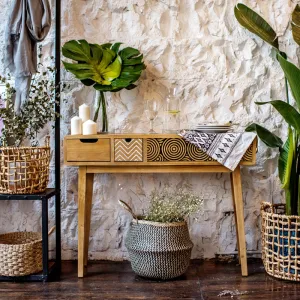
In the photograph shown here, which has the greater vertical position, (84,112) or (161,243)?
(84,112)

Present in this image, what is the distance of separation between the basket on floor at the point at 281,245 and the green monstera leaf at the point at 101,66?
1.23 m

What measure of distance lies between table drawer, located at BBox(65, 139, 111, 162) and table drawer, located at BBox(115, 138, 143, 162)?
2.7 inches

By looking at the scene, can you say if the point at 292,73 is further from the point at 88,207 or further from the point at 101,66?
the point at 88,207

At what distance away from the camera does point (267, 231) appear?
2.95m

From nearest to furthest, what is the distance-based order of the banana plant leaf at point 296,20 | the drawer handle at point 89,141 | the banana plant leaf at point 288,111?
the banana plant leaf at point 288,111
the drawer handle at point 89,141
the banana plant leaf at point 296,20

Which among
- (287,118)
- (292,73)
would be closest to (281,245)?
(287,118)

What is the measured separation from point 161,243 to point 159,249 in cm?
4

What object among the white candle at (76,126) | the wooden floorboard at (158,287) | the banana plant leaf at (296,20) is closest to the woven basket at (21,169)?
the white candle at (76,126)

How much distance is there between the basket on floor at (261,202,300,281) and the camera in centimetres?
284

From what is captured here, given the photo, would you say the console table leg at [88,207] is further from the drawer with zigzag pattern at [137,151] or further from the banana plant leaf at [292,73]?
the banana plant leaf at [292,73]

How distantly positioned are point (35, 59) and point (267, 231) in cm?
180

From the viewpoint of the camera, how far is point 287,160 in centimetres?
284

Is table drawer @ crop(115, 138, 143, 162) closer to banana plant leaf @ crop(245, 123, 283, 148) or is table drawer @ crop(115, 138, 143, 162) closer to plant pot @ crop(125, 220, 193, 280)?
plant pot @ crop(125, 220, 193, 280)

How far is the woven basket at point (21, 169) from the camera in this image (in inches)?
110
